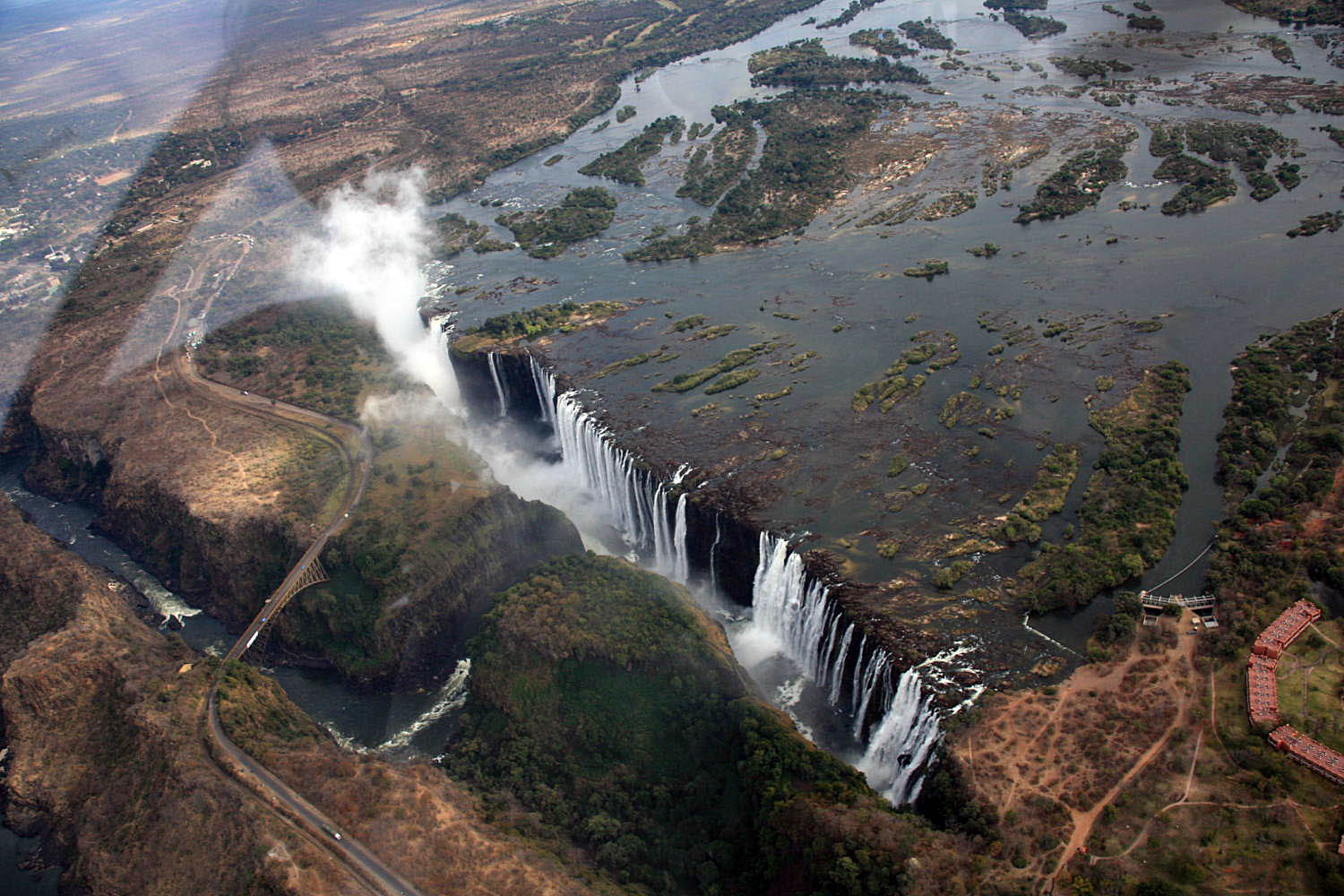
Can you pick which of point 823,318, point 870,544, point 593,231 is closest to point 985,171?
point 823,318

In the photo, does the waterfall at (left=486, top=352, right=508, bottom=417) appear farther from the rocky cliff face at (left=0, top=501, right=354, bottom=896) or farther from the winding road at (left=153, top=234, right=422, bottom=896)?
the rocky cliff face at (left=0, top=501, right=354, bottom=896)

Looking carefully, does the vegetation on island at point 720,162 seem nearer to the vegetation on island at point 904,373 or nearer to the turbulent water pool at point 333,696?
the vegetation on island at point 904,373

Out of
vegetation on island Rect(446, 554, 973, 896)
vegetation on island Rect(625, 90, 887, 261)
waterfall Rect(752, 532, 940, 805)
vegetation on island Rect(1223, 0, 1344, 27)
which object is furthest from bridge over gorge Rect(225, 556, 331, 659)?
vegetation on island Rect(1223, 0, 1344, 27)

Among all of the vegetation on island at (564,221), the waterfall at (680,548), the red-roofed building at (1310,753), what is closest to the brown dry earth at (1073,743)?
the red-roofed building at (1310,753)

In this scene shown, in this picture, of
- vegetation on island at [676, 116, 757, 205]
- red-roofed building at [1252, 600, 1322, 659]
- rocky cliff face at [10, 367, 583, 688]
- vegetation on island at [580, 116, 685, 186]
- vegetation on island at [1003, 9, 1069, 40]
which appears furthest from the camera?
vegetation on island at [1003, 9, 1069, 40]

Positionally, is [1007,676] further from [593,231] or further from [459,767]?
[593,231]

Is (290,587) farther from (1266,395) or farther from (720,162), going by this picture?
(720,162)
